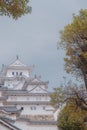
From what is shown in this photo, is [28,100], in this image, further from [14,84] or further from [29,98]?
[14,84]

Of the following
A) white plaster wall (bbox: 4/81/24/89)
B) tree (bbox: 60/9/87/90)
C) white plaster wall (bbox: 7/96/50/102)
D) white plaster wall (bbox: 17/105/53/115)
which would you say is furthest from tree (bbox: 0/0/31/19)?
white plaster wall (bbox: 4/81/24/89)

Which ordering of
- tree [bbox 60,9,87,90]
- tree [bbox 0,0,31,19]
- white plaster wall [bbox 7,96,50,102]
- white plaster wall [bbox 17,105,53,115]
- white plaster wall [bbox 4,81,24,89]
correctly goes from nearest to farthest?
1. tree [bbox 0,0,31,19]
2. tree [bbox 60,9,87,90]
3. white plaster wall [bbox 17,105,53,115]
4. white plaster wall [bbox 7,96,50,102]
5. white plaster wall [bbox 4,81,24,89]

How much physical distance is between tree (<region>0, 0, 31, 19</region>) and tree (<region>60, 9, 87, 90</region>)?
Answer: 1293 centimetres

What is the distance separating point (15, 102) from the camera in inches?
2840

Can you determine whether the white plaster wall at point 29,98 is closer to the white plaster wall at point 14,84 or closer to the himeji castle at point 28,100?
the himeji castle at point 28,100

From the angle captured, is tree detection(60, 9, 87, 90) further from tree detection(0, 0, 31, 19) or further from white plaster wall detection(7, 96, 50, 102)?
white plaster wall detection(7, 96, 50, 102)

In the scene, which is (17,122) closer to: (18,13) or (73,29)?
(73,29)

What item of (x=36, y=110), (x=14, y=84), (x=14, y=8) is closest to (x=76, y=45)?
(x=14, y=8)

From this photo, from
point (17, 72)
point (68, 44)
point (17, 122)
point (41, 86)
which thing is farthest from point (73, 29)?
point (17, 72)

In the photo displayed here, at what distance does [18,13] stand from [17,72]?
88052 millimetres

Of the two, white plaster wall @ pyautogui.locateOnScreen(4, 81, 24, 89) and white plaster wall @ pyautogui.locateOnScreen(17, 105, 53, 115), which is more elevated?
white plaster wall @ pyautogui.locateOnScreen(4, 81, 24, 89)

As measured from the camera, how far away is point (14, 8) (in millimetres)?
9383

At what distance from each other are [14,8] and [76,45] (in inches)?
541

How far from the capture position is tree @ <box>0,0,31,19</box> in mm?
9238
